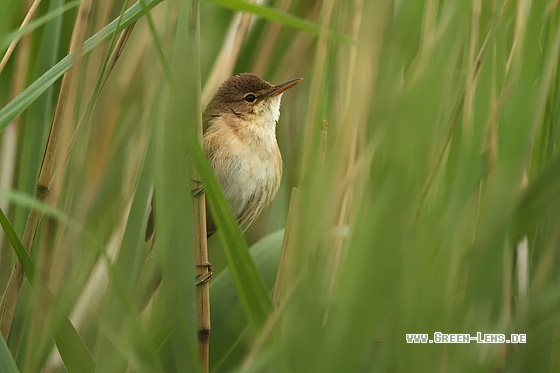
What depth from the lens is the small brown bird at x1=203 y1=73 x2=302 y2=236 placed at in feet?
6.75

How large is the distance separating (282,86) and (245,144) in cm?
21

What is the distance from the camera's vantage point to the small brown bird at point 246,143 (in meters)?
2.06

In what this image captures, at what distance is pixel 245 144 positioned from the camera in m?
2.11

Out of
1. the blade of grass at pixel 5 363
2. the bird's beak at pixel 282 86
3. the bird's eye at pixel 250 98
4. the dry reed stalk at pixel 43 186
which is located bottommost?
the blade of grass at pixel 5 363

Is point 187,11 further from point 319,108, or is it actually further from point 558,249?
point 558,249

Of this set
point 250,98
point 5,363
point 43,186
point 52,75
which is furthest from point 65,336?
point 250,98

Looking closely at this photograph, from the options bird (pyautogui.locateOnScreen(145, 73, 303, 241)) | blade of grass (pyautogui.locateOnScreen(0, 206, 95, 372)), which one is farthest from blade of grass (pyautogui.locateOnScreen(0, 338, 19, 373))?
bird (pyautogui.locateOnScreen(145, 73, 303, 241))

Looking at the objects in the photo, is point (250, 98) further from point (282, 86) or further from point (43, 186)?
point (43, 186)

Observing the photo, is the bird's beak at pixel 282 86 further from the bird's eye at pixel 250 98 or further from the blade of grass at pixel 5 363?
the blade of grass at pixel 5 363

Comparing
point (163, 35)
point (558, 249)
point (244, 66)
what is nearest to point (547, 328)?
point (558, 249)

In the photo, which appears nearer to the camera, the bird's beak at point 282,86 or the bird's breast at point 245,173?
the bird's beak at point 282,86

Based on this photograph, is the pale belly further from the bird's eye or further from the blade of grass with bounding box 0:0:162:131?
the blade of grass with bounding box 0:0:162:131

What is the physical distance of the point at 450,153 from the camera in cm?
108

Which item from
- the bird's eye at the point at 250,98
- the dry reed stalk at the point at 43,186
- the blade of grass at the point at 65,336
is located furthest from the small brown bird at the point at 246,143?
the blade of grass at the point at 65,336
